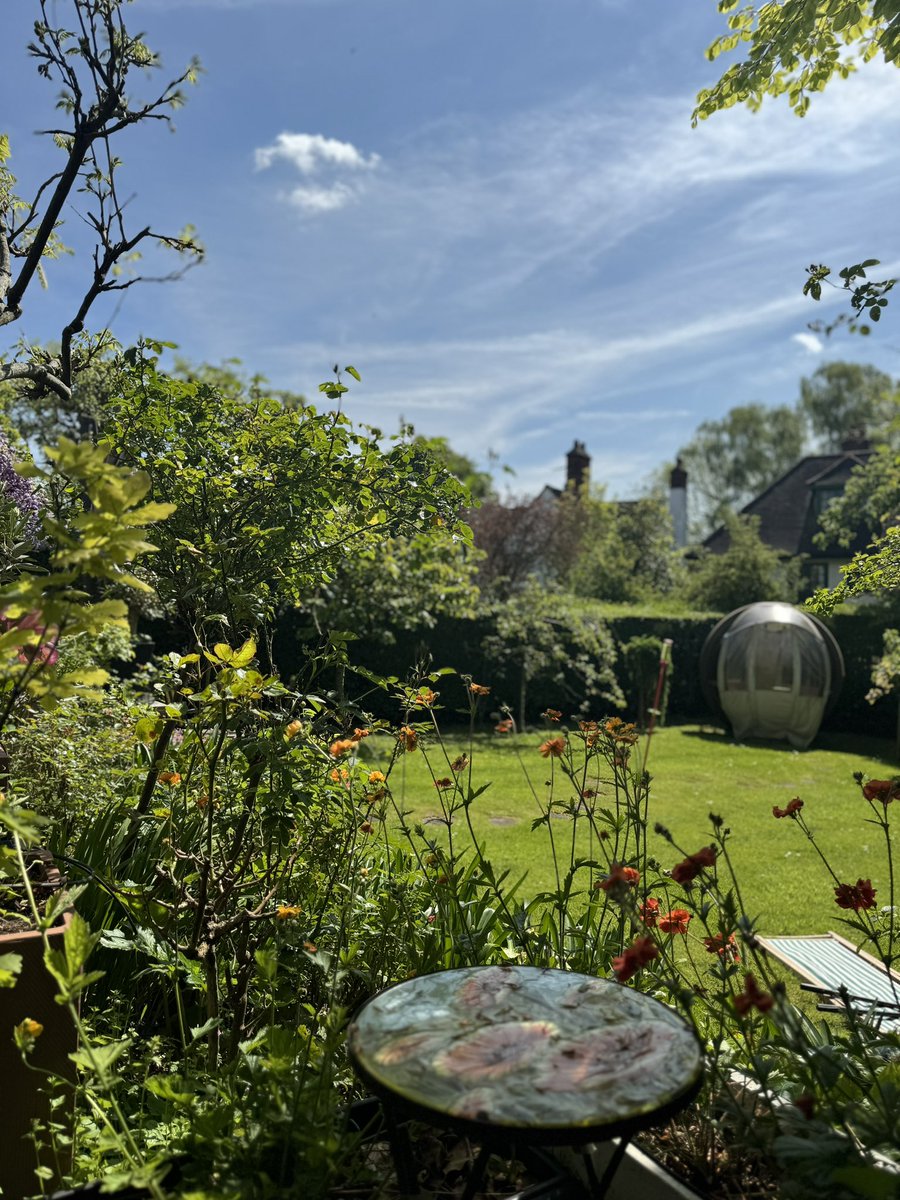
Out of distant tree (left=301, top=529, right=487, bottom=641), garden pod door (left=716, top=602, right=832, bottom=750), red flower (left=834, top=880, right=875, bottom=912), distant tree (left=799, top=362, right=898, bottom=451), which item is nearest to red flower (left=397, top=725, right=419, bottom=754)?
red flower (left=834, top=880, right=875, bottom=912)

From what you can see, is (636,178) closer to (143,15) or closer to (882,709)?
(143,15)

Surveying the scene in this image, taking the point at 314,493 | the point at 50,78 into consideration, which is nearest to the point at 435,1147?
the point at 314,493

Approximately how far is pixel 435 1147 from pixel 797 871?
192 inches

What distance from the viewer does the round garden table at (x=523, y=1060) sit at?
113cm

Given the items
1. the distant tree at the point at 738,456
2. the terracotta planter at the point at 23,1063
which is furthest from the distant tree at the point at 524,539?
the distant tree at the point at 738,456

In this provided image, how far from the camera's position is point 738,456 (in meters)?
44.6

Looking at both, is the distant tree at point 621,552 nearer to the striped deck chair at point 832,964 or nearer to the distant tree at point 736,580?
the distant tree at point 736,580

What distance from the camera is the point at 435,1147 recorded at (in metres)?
1.81

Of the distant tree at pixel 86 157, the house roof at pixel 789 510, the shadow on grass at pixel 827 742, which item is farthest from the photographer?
the house roof at pixel 789 510

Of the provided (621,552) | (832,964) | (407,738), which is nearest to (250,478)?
(407,738)

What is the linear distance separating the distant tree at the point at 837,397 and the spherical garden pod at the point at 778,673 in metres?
32.6

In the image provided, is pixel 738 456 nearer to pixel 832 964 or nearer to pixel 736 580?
pixel 736 580

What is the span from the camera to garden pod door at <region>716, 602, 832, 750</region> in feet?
37.6

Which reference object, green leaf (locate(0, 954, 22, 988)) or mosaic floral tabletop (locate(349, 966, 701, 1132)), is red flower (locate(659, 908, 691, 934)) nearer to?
mosaic floral tabletop (locate(349, 966, 701, 1132))
